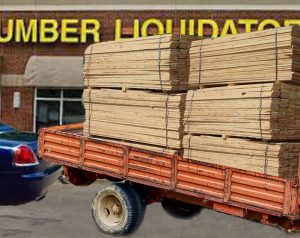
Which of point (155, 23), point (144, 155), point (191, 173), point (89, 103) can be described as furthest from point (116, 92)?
point (155, 23)

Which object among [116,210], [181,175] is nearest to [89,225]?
[116,210]

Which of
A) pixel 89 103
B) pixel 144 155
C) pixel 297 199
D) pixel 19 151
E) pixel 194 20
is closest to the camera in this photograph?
→ pixel 297 199

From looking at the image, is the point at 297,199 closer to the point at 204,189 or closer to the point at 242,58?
the point at 204,189

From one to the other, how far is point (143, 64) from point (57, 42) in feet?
40.2

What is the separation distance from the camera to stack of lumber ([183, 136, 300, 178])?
6.20 metres

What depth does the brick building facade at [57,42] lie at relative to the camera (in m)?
18.4

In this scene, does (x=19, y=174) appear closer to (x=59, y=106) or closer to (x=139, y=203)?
(x=139, y=203)

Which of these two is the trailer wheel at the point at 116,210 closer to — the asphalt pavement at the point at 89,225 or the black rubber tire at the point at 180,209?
the asphalt pavement at the point at 89,225

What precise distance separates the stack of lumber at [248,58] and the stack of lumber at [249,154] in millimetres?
832

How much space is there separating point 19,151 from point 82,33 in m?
12.0

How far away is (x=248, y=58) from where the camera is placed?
6668 millimetres

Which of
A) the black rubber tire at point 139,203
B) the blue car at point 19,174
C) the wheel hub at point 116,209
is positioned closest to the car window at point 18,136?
the blue car at point 19,174

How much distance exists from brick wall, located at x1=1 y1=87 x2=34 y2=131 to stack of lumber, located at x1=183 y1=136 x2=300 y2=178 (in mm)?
13661

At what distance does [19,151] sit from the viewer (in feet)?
25.2
